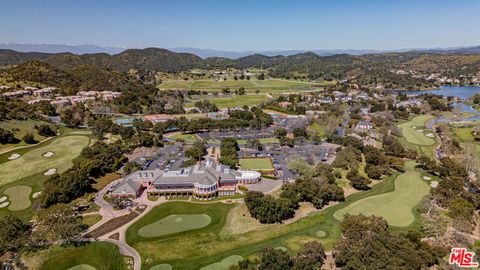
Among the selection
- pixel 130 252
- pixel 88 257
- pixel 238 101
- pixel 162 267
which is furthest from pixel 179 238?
pixel 238 101

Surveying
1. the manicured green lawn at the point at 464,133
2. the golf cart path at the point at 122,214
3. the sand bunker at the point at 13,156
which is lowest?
the golf cart path at the point at 122,214

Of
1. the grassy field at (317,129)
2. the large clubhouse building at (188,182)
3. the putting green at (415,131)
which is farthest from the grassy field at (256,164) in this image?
the putting green at (415,131)

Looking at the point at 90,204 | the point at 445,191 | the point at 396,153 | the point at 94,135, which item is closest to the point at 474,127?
the point at 396,153

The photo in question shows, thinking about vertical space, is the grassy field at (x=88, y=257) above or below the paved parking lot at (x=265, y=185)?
below

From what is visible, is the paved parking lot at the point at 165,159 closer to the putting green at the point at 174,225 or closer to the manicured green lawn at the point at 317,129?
the putting green at the point at 174,225

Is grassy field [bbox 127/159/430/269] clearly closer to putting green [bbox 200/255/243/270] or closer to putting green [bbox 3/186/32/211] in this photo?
putting green [bbox 200/255/243/270]

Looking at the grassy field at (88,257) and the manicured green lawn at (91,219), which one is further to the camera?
the manicured green lawn at (91,219)

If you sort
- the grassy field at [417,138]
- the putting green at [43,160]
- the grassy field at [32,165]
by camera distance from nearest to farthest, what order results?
the grassy field at [32,165] → the putting green at [43,160] → the grassy field at [417,138]

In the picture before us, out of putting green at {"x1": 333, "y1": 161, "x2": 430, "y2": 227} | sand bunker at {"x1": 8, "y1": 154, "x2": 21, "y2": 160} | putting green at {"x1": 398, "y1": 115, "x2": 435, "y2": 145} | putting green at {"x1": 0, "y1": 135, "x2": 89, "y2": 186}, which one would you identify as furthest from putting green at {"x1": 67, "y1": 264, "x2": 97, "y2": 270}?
putting green at {"x1": 398, "y1": 115, "x2": 435, "y2": 145}
